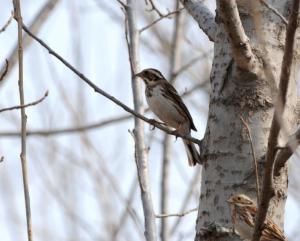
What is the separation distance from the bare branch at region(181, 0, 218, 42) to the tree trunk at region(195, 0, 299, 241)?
0.82 feet

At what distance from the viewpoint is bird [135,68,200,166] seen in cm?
566

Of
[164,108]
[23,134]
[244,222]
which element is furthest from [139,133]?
[164,108]

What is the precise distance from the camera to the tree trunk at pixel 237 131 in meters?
2.62

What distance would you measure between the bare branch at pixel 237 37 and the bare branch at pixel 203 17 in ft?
1.43

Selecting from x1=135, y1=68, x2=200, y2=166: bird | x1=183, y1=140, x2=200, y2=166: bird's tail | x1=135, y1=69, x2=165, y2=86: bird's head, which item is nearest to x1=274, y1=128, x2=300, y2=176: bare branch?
x1=183, y1=140, x2=200, y2=166: bird's tail

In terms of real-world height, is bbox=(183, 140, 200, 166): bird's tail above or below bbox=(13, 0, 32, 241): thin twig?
above

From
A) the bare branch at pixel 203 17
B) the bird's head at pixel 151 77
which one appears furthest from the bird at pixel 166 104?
the bare branch at pixel 203 17

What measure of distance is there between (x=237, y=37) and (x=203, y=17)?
698mm

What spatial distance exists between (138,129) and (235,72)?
3.27ft

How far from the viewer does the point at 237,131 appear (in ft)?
8.79

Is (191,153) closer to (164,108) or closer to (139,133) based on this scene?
(164,108)

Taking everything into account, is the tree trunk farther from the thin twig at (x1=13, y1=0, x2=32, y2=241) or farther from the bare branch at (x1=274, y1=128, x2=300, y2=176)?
the thin twig at (x1=13, y1=0, x2=32, y2=241)

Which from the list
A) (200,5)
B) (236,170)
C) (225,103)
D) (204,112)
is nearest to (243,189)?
(236,170)

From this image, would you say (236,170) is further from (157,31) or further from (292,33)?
(157,31)
